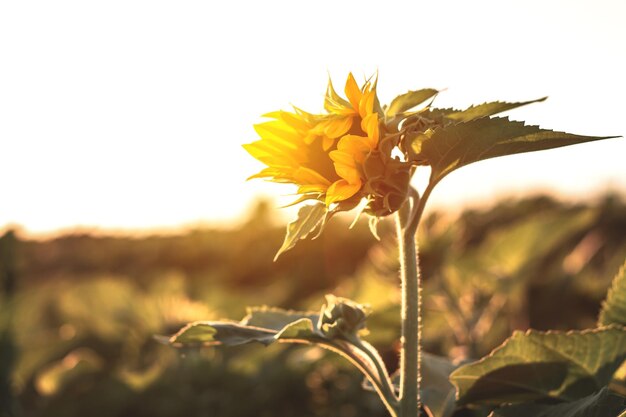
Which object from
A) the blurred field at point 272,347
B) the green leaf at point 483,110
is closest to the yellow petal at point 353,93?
the green leaf at point 483,110

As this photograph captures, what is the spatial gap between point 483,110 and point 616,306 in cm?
42

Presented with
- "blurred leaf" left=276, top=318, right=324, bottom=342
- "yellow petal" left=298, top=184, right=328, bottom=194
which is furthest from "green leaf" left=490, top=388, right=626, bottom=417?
"yellow petal" left=298, top=184, right=328, bottom=194

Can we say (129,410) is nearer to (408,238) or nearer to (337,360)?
(337,360)

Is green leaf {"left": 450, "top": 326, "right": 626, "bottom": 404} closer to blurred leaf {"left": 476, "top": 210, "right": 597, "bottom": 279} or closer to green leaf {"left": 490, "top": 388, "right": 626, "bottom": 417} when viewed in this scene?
green leaf {"left": 490, "top": 388, "right": 626, "bottom": 417}

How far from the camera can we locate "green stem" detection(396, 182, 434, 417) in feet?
2.88

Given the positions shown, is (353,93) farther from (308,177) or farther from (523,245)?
(523,245)

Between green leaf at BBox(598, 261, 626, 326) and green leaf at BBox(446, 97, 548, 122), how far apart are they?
397 millimetres

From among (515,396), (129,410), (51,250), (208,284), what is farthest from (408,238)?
(51,250)

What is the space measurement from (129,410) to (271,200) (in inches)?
157

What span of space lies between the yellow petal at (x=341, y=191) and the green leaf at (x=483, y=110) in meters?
0.15

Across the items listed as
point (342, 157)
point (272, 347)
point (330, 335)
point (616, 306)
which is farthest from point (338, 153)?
point (272, 347)

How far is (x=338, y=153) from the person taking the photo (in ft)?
2.76

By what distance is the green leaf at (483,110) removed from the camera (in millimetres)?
864

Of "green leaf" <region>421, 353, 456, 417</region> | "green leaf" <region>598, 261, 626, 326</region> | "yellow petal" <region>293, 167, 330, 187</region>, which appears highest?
"yellow petal" <region>293, 167, 330, 187</region>
